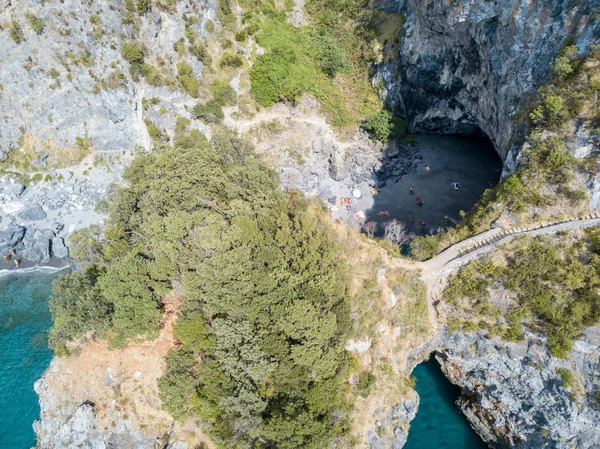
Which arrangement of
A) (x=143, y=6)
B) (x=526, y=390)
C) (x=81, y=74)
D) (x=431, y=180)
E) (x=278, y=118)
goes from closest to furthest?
(x=526, y=390) < (x=143, y=6) < (x=81, y=74) < (x=431, y=180) < (x=278, y=118)

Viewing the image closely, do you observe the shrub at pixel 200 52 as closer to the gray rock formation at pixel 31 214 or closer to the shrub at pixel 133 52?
the shrub at pixel 133 52

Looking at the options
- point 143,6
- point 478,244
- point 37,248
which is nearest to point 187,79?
point 143,6

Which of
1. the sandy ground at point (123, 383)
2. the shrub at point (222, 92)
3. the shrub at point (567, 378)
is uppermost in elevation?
the shrub at point (222, 92)

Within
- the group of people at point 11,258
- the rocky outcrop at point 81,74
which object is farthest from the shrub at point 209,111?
the group of people at point 11,258

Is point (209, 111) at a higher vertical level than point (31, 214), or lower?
higher

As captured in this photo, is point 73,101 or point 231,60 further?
point 73,101

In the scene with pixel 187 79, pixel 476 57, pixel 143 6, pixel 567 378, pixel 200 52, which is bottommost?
pixel 567 378

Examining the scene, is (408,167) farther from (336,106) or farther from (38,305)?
(38,305)

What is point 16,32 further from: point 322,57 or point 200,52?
point 322,57
